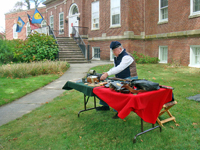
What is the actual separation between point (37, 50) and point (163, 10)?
964cm

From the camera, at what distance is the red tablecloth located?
3.14 metres

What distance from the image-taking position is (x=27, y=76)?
10703 millimetres

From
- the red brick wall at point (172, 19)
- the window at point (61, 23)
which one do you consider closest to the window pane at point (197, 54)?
the red brick wall at point (172, 19)

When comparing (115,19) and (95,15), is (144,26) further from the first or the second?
(95,15)

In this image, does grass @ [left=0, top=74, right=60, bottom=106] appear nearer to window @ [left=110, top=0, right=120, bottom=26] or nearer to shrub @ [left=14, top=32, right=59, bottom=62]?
shrub @ [left=14, top=32, right=59, bottom=62]

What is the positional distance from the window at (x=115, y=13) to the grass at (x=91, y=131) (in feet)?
41.6

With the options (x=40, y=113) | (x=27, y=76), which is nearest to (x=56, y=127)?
(x=40, y=113)

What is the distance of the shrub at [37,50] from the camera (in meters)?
14.0

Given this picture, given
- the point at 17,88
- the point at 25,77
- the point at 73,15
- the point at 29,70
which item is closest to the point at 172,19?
the point at 29,70

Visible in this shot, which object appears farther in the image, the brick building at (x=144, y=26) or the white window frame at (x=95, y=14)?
the white window frame at (x=95, y=14)

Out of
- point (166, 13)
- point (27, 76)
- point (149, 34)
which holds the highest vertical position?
point (166, 13)

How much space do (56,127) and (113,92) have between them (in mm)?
1783

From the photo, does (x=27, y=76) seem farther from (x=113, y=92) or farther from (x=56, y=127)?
(x=113, y=92)

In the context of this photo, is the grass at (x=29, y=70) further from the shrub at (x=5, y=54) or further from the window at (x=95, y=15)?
the window at (x=95, y=15)
